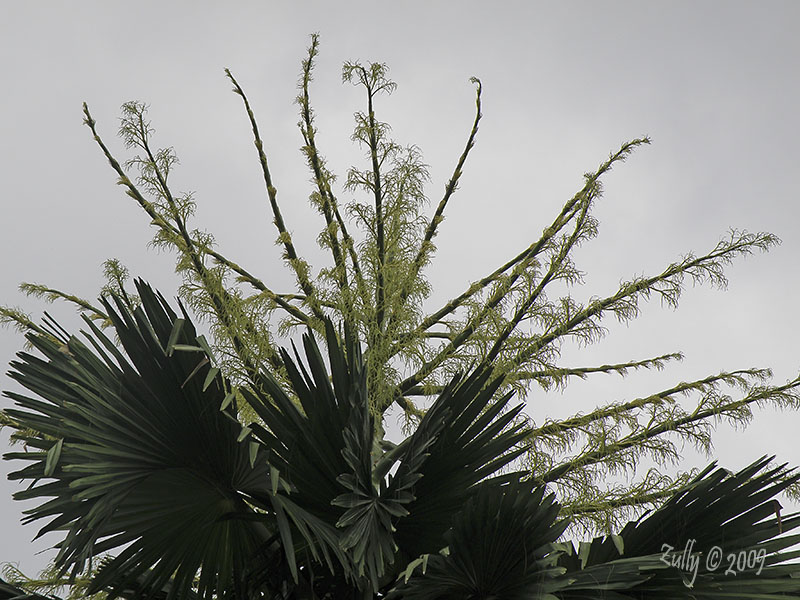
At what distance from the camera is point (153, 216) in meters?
5.15

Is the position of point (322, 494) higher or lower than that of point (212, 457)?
lower

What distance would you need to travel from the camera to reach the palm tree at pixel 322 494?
310 centimetres

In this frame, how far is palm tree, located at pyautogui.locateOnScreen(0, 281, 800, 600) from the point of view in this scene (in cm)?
310

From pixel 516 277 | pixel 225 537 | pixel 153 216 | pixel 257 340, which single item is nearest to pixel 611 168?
pixel 516 277

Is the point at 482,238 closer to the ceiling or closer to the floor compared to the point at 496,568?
closer to the ceiling

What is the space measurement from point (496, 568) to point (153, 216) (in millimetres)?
2957

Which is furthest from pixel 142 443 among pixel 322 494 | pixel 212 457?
pixel 322 494

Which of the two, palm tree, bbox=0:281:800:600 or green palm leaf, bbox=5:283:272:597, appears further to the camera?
green palm leaf, bbox=5:283:272:597

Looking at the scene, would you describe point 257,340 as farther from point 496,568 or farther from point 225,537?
point 496,568

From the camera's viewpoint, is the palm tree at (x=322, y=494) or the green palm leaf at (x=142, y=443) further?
the green palm leaf at (x=142, y=443)

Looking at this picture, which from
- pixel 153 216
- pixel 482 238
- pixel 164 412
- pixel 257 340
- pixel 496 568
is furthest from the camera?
pixel 482 238

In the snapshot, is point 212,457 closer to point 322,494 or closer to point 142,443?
point 142,443

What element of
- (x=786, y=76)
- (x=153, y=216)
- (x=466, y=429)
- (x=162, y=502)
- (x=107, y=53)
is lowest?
(x=162, y=502)

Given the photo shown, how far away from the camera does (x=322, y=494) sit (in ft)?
11.3
